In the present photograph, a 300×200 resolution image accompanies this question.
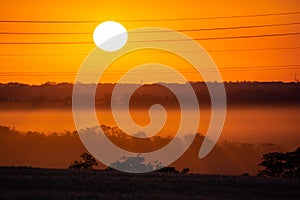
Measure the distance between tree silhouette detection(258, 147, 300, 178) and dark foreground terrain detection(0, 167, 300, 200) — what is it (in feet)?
94.0

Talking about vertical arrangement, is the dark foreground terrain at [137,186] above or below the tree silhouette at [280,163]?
below

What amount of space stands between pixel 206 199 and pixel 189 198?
0.81 meters

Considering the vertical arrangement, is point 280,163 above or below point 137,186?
above

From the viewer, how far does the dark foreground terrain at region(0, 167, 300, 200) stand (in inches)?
1312

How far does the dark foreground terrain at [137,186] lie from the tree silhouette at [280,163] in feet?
94.0

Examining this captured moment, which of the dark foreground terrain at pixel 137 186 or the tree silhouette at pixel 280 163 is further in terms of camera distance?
the tree silhouette at pixel 280 163

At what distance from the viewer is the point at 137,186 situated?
36625 millimetres

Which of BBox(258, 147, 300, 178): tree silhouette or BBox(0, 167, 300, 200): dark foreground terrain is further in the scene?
BBox(258, 147, 300, 178): tree silhouette

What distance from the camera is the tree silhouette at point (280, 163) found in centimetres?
6981

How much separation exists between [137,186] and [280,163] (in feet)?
126

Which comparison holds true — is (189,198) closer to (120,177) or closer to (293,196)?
(293,196)

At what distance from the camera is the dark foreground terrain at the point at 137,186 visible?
3333 centimetres

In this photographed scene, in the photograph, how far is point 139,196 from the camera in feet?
108

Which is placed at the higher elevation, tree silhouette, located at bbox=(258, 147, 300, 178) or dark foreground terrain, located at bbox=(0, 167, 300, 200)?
tree silhouette, located at bbox=(258, 147, 300, 178)
